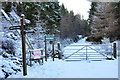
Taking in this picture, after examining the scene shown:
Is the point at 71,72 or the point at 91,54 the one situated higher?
the point at 91,54

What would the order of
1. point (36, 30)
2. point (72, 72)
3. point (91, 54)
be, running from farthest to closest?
point (36, 30)
point (91, 54)
point (72, 72)

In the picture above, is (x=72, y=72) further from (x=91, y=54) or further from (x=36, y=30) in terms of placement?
(x=36, y=30)

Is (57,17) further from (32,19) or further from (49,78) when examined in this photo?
(49,78)

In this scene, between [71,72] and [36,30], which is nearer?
[71,72]

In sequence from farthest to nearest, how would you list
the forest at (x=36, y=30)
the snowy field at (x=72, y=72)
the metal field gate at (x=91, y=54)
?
the metal field gate at (x=91, y=54) → the forest at (x=36, y=30) → the snowy field at (x=72, y=72)

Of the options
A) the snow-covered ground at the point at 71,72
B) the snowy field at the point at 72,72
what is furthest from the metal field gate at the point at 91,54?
the snowy field at the point at 72,72

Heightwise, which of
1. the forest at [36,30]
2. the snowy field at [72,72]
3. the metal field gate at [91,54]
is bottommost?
the snowy field at [72,72]

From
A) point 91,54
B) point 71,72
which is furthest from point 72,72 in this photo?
point 91,54

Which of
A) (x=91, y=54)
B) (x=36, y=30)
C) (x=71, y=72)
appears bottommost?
(x=71, y=72)

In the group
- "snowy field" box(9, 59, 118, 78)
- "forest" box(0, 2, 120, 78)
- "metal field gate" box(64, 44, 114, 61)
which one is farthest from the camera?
"metal field gate" box(64, 44, 114, 61)

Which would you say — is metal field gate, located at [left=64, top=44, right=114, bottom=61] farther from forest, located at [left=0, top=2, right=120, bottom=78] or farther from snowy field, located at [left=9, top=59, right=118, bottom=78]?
snowy field, located at [left=9, top=59, right=118, bottom=78]

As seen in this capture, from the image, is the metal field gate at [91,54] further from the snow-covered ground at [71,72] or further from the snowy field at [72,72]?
the snowy field at [72,72]

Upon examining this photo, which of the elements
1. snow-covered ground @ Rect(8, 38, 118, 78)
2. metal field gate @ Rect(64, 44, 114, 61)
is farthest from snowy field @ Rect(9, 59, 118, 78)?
metal field gate @ Rect(64, 44, 114, 61)

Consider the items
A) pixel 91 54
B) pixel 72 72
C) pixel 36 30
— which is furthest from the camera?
pixel 36 30
